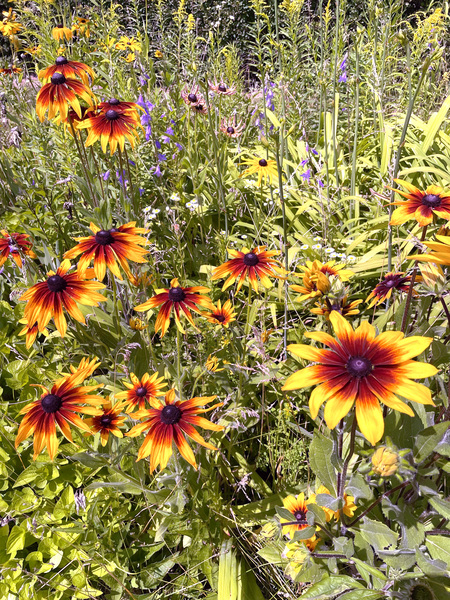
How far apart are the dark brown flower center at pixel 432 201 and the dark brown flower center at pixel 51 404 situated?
1080 millimetres

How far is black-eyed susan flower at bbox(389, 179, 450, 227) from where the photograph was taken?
1.08 meters

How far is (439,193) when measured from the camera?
1.26 m

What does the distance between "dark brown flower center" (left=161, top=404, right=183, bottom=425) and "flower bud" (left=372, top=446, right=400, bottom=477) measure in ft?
1.58

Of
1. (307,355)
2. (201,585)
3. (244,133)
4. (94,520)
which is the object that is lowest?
(201,585)

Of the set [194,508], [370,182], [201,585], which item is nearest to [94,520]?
[194,508]

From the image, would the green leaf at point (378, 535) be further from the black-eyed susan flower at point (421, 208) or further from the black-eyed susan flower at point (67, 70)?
the black-eyed susan flower at point (67, 70)

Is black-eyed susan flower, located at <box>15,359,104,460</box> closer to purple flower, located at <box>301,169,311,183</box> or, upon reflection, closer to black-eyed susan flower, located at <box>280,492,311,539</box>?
black-eyed susan flower, located at <box>280,492,311,539</box>

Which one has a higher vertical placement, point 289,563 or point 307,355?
point 307,355

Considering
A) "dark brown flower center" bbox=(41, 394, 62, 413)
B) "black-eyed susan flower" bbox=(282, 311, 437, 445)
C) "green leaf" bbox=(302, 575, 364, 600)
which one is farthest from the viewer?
"dark brown flower center" bbox=(41, 394, 62, 413)

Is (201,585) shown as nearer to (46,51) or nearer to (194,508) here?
(194,508)

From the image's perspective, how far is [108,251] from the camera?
1235 mm

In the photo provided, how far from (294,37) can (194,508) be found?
2745 mm

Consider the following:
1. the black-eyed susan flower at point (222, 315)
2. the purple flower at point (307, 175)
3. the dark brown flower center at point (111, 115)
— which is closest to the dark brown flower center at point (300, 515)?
the black-eyed susan flower at point (222, 315)

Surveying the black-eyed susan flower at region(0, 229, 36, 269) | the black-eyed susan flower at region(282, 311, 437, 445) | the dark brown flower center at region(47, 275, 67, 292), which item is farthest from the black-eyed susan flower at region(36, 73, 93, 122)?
the black-eyed susan flower at region(282, 311, 437, 445)
